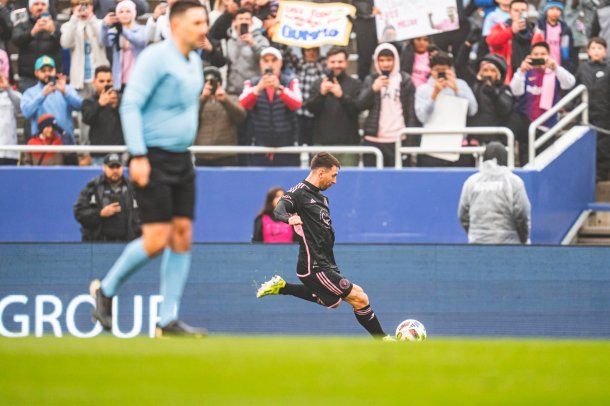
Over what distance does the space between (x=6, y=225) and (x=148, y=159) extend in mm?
8961

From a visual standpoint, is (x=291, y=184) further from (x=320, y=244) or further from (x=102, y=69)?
(x=320, y=244)

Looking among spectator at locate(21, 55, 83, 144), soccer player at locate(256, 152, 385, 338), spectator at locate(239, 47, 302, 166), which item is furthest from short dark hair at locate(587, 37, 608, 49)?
spectator at locate(21, 55, 83, 144)

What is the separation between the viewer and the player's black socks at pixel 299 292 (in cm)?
1347

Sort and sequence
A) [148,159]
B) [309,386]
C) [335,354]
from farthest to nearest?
1. [148,159]
2. [335,354]
3. [309,386]

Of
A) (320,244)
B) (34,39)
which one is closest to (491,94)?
(320,244)

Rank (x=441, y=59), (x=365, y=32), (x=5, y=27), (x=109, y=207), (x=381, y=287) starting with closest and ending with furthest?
1. (x=381, y=287)
2. (x=109, y=207)
3. (x=441, y=59)
4. (x=5, y=27)
5. (x=365, y=32)

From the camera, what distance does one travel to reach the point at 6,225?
17297 millimetres

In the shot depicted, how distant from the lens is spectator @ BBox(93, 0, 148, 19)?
17.7m

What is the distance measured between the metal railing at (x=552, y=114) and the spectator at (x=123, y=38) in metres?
4.86

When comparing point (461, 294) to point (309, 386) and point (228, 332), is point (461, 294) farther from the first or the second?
point (309, 386)

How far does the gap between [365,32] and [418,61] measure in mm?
829

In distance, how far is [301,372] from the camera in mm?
7004

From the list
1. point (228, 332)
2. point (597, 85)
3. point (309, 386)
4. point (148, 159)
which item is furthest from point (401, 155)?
point (309, 386)

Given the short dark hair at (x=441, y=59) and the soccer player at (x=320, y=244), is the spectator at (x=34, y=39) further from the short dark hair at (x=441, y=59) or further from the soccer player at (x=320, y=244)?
the soccer player at (x=320, y=244)
